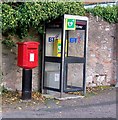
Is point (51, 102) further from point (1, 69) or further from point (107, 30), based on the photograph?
point (107, 30)

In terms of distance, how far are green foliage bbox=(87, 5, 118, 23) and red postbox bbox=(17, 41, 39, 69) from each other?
10.3 ft

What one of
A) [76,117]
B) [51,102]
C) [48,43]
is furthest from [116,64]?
[76,117]

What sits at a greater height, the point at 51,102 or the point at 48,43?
the point at 48,43

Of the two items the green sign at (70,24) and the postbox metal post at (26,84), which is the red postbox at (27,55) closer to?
the postbox metal post at (26,84)

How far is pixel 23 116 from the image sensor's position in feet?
24.2

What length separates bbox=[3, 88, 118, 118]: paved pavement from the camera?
24.8 feet

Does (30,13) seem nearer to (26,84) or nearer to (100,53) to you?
(26,84)

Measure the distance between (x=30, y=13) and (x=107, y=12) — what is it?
386 centimetres

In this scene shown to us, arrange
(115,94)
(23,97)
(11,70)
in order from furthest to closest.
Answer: (115,94)
(11,70)
(23,97)

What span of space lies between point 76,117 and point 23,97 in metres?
2.15

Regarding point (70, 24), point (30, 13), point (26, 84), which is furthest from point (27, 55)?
point (70, 24)

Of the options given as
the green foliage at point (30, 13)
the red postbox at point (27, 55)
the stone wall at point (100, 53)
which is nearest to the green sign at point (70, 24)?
the green foliage at point (30, 13)

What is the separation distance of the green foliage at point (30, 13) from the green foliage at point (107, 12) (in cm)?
177

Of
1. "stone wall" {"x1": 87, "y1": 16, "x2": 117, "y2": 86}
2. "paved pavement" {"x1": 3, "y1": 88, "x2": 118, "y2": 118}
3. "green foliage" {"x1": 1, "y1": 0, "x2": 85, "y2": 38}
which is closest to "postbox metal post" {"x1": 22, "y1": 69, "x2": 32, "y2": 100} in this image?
"paved pavement" {"x1": 3, "y1": 88, "x2": 118, "y2": 118}
